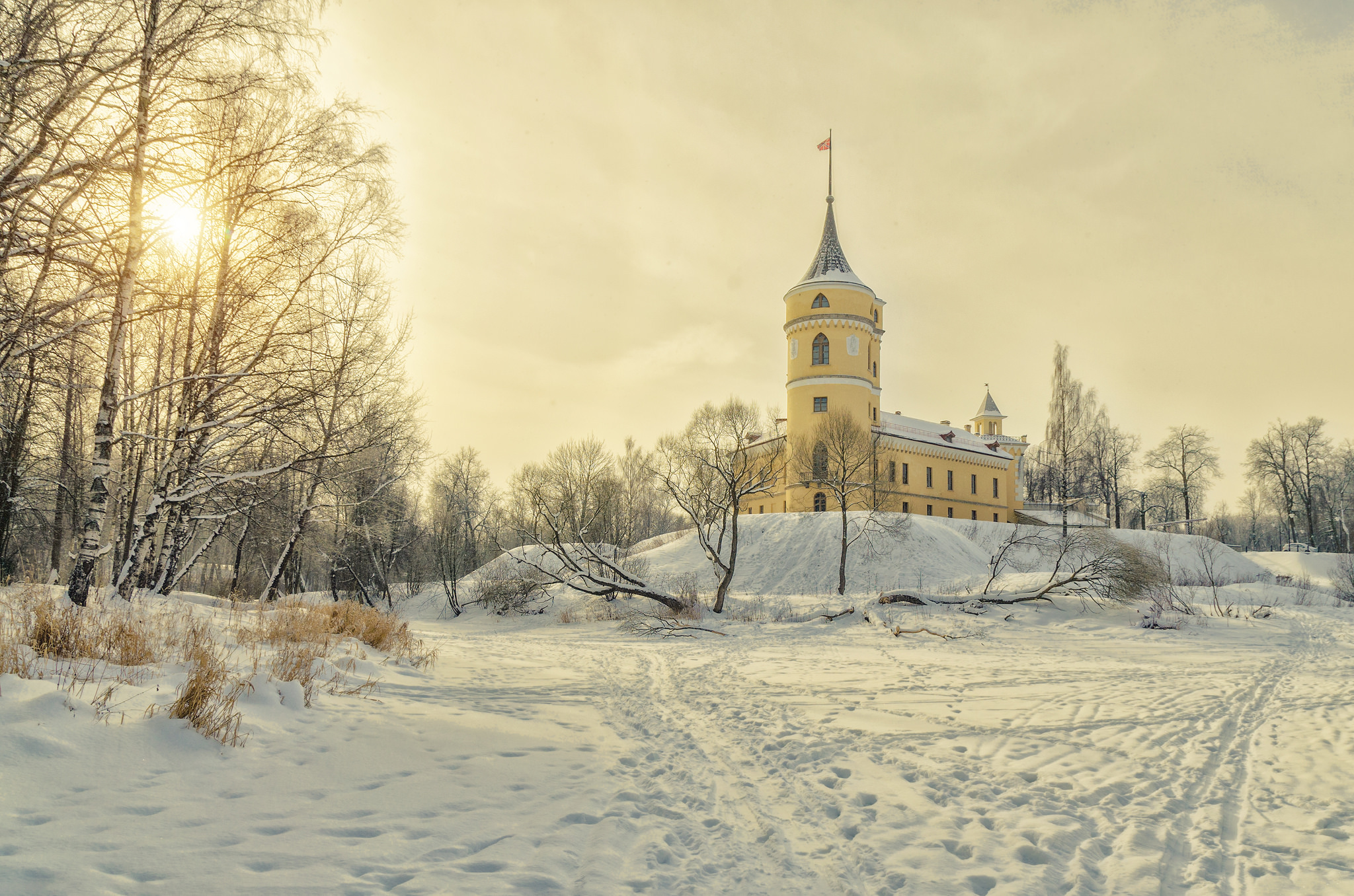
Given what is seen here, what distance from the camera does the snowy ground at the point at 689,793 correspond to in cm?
352

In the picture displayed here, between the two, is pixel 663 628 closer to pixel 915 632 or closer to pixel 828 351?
pixel 915 632

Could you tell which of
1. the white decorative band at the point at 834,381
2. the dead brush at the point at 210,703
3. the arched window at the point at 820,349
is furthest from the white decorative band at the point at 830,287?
the dead brush at the point at 210,703

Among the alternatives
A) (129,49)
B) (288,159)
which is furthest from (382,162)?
(129,49)

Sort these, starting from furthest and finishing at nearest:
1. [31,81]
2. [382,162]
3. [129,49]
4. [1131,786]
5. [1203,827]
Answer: [382,162]
[129,49]
[31,81]
[1131,786]
[1203,827]

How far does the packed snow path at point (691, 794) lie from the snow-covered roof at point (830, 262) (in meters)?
37.9

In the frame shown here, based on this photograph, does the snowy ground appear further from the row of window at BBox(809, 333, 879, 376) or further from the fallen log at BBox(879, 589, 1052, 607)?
the row of window at BBox(809, 333, 879, 376)

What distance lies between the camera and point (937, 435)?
5212 cm

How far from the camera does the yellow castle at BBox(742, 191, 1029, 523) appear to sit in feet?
137

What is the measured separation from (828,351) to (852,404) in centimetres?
388

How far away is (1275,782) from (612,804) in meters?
5.63

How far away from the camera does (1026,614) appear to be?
777 inches

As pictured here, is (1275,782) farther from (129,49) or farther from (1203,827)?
(129,49)

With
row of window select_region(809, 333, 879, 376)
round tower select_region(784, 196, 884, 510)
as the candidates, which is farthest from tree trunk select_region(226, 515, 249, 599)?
row of window select_region(809, 333, 879, 376)

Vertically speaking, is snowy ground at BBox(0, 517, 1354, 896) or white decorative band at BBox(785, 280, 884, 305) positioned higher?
white decorative band at BBox(785, 280, 884, 305)
